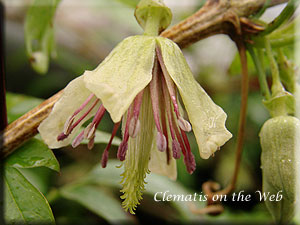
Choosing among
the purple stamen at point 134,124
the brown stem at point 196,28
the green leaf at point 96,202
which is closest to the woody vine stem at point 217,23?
the brown stem at point 196,28

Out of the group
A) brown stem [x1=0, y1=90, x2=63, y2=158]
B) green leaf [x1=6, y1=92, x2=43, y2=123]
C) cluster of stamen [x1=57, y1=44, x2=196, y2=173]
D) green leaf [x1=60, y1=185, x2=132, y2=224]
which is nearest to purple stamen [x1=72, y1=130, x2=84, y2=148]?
cluster of stamen [x1=57, y1=44, x2=196, y2=173]

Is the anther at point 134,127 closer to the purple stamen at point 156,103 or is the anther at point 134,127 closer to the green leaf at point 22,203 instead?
the purple stamen at point 156,103

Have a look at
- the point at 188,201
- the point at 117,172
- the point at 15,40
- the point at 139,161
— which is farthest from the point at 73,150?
the point at 139,161

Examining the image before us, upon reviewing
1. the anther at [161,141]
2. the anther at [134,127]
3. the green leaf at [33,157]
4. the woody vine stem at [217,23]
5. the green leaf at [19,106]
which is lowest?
the green leaf at [19,106]

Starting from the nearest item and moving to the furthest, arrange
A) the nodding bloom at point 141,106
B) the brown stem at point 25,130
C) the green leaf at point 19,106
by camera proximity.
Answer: the nodding bloom at point 141,106
the brown stem at point 25,130
the green leaf at point 19,106

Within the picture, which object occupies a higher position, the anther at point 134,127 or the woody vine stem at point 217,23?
the woody vine stem at point 217,23

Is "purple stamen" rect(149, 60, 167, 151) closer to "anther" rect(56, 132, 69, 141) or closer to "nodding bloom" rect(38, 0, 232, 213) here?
"nodding bloom" rect(38, 0, 232, 213)

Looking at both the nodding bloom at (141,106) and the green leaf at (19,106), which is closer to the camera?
the nodding bloom at (141,106)
